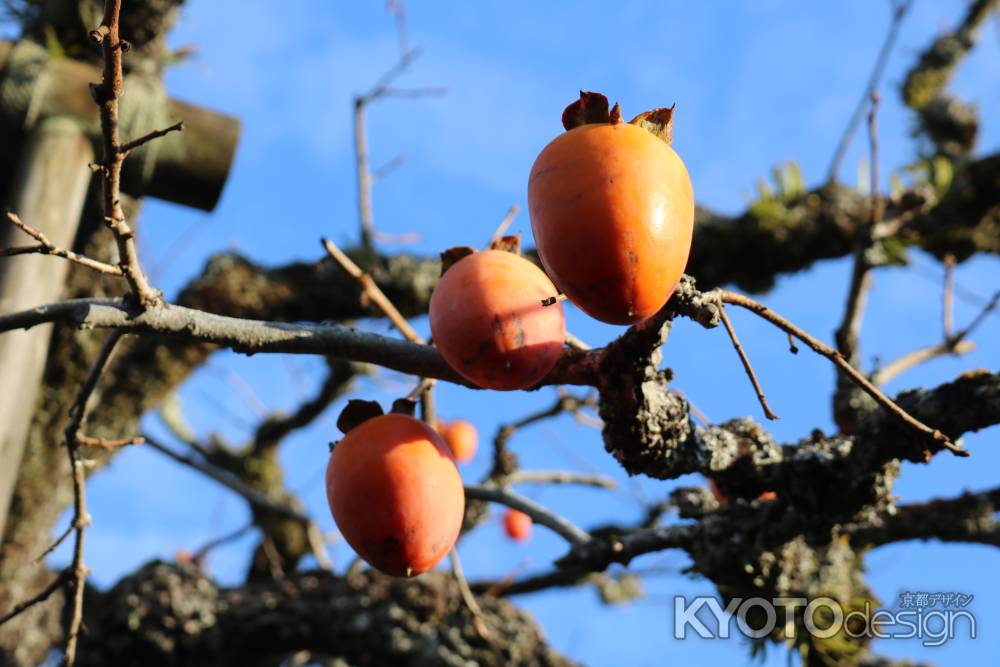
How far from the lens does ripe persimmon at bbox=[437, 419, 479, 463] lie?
12.4 ft

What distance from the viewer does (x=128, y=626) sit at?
2.75m

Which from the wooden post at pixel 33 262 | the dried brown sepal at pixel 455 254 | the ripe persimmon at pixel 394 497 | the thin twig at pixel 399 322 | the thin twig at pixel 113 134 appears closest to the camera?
the thin twig at pixel 113 134

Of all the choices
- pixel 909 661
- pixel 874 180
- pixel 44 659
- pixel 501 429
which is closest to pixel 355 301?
pixel 501 429

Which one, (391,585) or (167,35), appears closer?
(391,585)

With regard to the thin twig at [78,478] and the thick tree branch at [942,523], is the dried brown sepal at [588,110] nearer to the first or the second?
the thin twig at [78,478]

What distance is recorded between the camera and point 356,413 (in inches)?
63.2

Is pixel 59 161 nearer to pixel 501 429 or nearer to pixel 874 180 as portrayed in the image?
pixel 501 429

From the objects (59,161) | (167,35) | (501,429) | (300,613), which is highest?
(167,35)

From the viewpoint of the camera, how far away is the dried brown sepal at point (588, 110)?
129cm

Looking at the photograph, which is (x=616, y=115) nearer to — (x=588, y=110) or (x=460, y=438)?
(x=588, y=110)

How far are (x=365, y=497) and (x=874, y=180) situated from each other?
67.1 inches

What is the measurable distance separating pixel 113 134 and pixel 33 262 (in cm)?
126

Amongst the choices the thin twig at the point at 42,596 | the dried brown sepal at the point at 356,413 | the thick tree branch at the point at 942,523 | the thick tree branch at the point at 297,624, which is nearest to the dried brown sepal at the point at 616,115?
the dried brown sepal at the point at 356,413

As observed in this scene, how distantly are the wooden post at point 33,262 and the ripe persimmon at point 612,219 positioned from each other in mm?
1468
